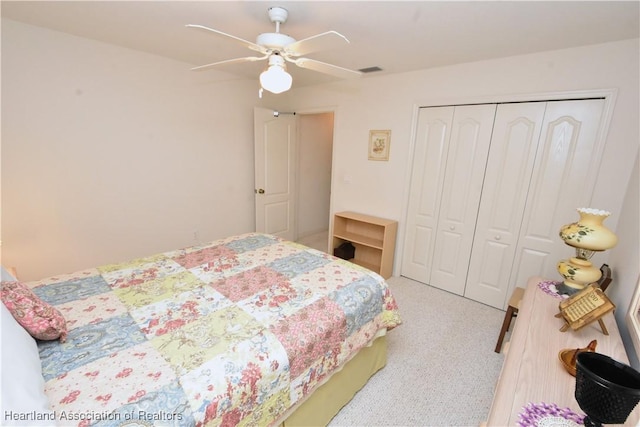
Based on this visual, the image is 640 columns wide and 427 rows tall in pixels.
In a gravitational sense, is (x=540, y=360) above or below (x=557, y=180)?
below

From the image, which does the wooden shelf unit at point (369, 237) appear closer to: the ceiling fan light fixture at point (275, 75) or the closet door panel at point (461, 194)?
the closet door panel at point (461, 194)

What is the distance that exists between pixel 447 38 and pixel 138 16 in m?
2.28

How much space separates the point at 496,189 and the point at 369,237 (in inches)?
61.1

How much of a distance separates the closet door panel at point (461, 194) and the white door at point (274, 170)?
2254 millimetres

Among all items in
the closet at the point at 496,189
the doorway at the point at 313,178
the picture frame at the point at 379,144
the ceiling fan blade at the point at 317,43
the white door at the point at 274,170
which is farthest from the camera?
the doorway at the point at 313,178

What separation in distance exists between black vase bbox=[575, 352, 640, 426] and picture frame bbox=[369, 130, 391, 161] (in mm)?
2706

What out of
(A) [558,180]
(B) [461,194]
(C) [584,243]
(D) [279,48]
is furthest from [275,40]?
(A) [558,180]

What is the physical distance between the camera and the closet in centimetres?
229

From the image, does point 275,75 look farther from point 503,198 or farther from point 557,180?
point 557,180

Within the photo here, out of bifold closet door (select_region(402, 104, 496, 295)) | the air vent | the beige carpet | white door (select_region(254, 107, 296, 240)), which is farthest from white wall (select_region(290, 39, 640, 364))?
the beige carpet

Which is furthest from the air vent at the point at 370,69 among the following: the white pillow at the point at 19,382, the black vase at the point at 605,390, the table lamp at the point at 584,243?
the white pillow at the point at 19,382

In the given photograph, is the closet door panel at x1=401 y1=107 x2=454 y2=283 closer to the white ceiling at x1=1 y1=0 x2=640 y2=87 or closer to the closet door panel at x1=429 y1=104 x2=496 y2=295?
the closet door panel at x1=429 y1=104 x2=496 y2=295

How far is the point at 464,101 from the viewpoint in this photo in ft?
8.87

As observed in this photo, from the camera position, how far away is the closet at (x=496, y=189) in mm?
2295
